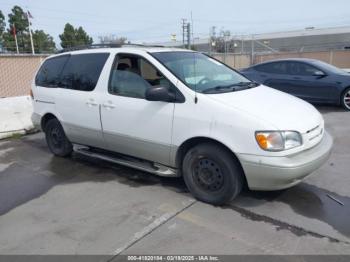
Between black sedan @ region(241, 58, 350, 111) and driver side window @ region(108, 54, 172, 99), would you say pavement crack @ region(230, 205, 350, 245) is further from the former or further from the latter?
black sedan @ region(241, 58, 350, 111)

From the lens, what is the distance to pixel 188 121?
3764 millimetres

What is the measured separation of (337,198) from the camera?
392 centimetres

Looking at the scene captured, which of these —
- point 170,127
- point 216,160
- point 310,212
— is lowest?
point 310,212

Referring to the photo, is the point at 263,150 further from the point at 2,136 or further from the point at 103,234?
the point at 2,136

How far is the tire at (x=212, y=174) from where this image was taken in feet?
11.8

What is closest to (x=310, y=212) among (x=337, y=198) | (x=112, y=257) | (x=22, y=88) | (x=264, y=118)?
(x=337, y=198)

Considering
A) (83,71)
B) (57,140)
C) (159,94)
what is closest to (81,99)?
(83,71)

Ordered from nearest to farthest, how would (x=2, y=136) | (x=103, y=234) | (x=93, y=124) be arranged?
(x=103, y=234) → (x=93, y=124) → (x=2, y=136)

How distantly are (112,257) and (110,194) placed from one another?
1366mm

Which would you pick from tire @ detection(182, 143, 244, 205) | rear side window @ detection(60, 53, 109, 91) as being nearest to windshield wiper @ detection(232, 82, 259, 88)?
tire @ detection(182, 143, 244, 205)

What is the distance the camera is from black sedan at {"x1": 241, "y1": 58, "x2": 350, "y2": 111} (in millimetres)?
8898

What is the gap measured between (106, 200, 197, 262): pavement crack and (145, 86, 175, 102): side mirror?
1252mm

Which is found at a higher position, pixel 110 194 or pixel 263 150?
pixel 263 150

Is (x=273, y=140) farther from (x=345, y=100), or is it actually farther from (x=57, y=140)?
(x=345, y=100)
